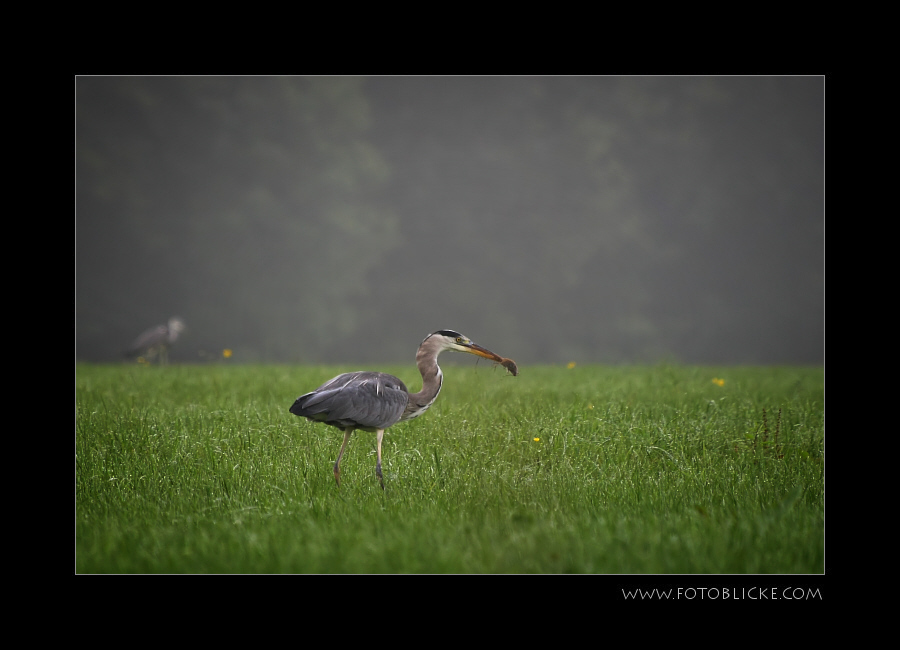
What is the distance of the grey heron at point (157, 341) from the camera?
13.1 meters

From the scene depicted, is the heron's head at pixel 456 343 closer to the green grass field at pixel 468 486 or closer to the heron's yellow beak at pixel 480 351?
the heron's yellow beak at pixel 480 351

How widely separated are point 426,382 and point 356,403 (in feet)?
2.46

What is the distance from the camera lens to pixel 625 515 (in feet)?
13.0

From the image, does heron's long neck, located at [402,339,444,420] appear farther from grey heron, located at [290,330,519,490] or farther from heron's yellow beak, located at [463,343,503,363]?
heron's yellow beak, located at [463,343,503,363]

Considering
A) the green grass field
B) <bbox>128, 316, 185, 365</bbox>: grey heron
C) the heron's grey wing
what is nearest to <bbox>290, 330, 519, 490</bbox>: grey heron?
the heron's grey wing

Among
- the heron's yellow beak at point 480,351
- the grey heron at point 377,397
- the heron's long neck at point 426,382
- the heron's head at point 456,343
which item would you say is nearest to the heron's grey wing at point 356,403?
the grey heron at point 377,397

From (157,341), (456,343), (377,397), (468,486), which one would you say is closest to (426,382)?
(456,343)

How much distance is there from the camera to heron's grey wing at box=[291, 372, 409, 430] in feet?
14.9

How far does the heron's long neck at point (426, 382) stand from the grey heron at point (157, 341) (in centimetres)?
1007
